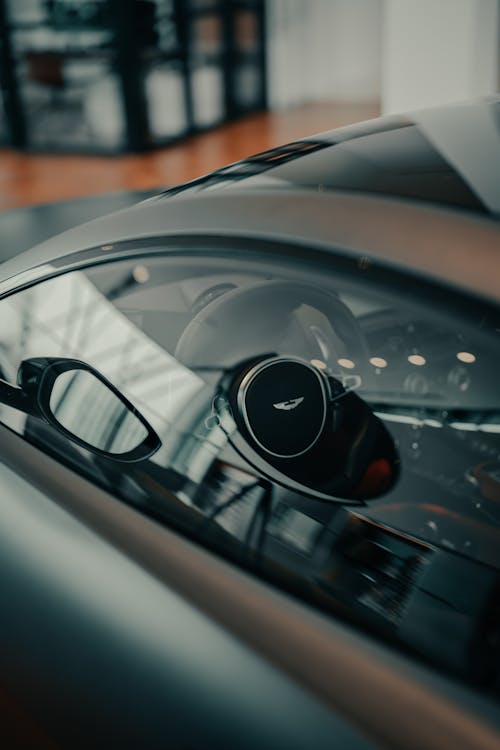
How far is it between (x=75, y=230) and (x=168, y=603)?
490mm

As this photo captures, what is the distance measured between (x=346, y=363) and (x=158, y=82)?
5352mm

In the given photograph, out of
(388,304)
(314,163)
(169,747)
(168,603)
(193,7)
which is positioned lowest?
(169,747)

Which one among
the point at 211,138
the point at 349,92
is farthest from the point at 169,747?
the point at 349,92

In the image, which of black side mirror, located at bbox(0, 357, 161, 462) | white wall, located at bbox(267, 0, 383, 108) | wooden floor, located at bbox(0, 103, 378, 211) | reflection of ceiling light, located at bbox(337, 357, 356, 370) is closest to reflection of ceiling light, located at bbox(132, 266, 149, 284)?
black side mirror, located at bbox(0, 357, 161, 462)

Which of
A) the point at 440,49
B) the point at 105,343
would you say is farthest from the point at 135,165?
the point at 105,343

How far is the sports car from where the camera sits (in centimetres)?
64

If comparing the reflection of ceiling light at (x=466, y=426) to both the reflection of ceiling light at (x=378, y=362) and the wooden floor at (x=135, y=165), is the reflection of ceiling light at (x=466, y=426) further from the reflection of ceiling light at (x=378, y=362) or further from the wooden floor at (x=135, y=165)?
the wooden floor at (x=135, y=165)

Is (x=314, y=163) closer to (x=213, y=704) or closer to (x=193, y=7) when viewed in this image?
(x=213, y=704)

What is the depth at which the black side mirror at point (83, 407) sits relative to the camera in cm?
90

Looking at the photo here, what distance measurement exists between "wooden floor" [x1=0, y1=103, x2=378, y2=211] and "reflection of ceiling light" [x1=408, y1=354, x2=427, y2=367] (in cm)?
391

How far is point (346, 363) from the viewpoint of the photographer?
0.83m

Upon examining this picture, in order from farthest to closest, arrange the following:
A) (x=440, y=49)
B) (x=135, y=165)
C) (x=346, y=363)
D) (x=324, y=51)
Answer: (x=324, y=51) < (x=135, y=165) < (x=440, y=49) < (x=346, y=363)

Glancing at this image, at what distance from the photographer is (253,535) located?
0.79 m

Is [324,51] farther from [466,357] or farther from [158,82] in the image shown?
[466,357]
